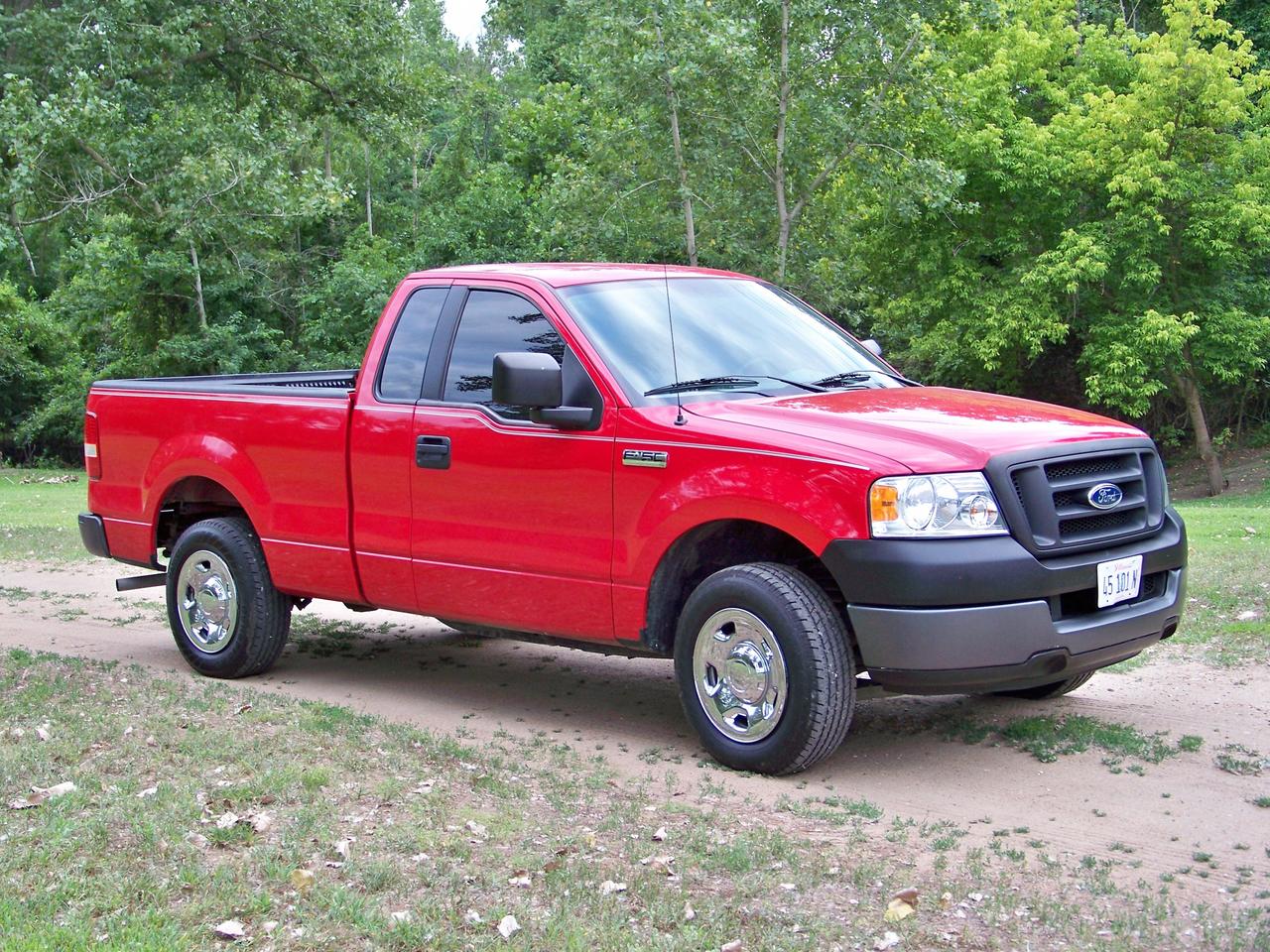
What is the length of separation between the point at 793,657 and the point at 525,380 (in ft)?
5.25

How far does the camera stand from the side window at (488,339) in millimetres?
6637

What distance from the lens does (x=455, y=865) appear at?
14.8 feet

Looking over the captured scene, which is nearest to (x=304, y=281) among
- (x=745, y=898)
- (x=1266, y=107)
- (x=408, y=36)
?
(x=408, y=36)

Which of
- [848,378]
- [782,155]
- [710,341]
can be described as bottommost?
[848,378]

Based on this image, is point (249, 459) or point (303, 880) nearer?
point (303, 880)

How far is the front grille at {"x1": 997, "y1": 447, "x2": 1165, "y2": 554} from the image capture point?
5422mm

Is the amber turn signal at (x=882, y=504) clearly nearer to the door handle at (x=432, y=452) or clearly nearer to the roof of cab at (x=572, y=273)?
the roof of cab at (x=572, y=273)

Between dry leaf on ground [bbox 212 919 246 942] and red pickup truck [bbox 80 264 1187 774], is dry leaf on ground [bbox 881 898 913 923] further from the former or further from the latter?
dry leaf on ground [bbox 212 919 246 942]

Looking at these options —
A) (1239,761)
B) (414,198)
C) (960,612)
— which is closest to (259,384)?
(960,612)

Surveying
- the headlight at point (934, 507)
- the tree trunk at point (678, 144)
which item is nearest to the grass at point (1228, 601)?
the headlight at point (934, 507)

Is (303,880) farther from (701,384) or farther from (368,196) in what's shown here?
(368,196)

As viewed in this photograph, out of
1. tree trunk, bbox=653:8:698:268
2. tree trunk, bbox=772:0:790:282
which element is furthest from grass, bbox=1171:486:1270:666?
tree trunk, bbox=653:8:698:268

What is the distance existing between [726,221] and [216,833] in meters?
21.0

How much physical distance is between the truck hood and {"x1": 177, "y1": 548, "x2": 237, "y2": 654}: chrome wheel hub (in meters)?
3.12
